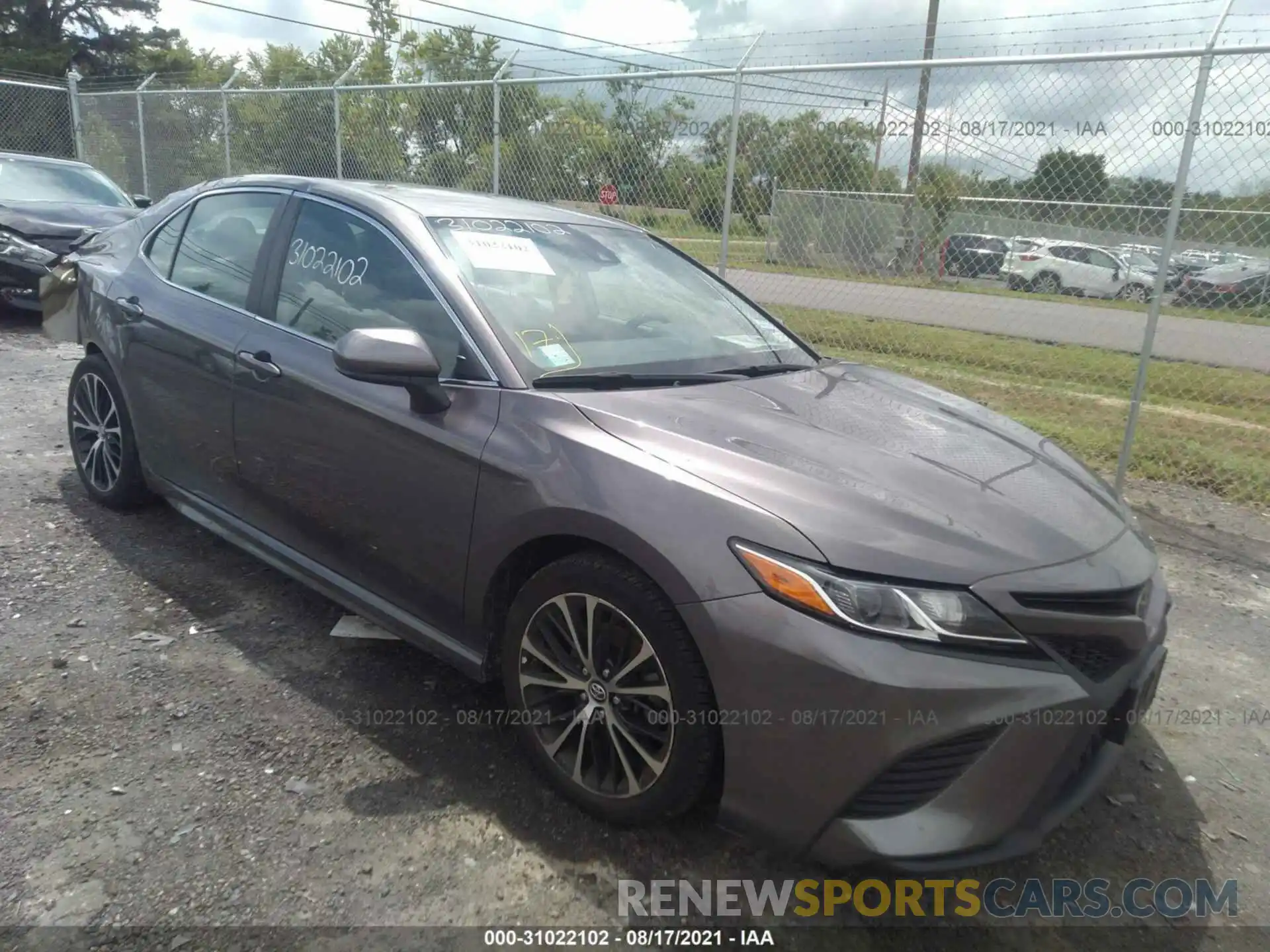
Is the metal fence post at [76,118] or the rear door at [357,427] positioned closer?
the rear door at [357,427]

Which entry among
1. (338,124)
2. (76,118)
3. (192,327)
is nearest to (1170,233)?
(192,327)

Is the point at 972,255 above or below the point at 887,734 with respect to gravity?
above

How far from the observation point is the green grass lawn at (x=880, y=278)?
21.1 feet

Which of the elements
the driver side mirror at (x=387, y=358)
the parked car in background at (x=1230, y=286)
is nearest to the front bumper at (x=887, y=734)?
the driver side mirror at (x=387, y=358)

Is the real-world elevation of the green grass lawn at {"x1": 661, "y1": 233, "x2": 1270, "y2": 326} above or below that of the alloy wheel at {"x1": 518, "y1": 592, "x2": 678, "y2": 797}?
above

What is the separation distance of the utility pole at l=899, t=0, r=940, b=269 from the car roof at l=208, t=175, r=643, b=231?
3.07 metres

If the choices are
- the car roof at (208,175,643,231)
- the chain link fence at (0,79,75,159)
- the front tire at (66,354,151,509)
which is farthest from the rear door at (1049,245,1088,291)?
the chain link fence at (0,79,75,159)

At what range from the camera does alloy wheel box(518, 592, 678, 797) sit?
2.20m

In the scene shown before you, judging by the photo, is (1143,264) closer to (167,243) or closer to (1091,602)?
(1091,602)

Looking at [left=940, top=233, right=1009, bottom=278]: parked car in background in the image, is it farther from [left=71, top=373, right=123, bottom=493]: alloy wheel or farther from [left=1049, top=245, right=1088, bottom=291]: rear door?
[left=71, top=373, right=123, bottom=493]: alloy wheel

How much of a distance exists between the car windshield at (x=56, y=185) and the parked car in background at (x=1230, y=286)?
977cm

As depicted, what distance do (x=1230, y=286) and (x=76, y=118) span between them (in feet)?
49.9

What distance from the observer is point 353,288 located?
3023 mm

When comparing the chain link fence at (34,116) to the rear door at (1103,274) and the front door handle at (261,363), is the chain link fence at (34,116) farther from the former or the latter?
the rear door at (1103,274)
